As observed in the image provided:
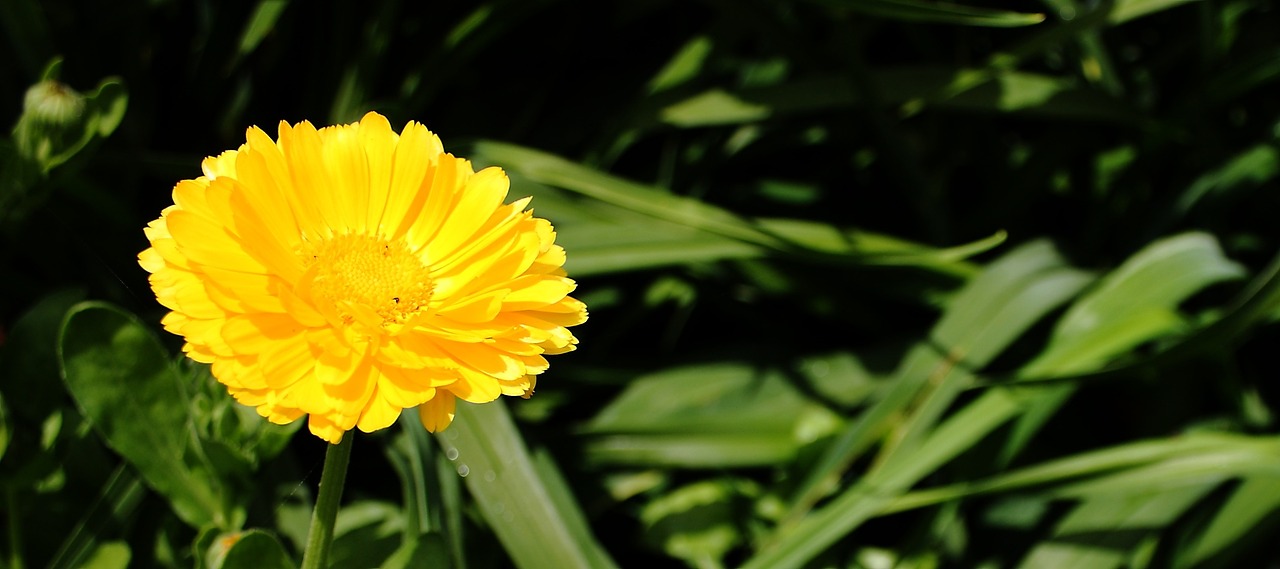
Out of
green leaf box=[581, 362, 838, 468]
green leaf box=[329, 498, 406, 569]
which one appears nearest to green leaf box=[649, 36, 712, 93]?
green leaf box=[581, 362, 838, 468]

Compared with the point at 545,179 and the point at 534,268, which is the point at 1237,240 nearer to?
the point at 545,179

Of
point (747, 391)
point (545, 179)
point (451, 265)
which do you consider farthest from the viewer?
point (747, 391)

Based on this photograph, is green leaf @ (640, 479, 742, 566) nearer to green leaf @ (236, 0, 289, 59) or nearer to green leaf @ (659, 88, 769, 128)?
green leaf @ (659, 88, 769, 128)

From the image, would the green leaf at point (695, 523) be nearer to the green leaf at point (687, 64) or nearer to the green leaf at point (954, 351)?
the green leaf at point (954, 351)

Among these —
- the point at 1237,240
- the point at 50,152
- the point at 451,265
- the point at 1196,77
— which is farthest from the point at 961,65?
the point at 50,152

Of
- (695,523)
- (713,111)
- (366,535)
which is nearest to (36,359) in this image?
(366,535)

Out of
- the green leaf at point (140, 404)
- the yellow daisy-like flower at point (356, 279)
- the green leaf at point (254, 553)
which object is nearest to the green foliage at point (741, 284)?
the green leaf at point (140, 404)

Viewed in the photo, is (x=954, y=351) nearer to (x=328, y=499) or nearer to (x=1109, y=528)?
(x=1109, y=528)
